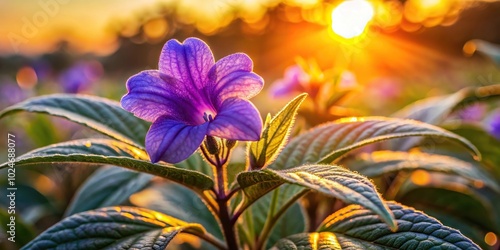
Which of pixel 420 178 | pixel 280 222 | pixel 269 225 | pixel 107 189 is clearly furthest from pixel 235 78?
pixel 420 178

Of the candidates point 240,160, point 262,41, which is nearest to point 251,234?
point 240,160

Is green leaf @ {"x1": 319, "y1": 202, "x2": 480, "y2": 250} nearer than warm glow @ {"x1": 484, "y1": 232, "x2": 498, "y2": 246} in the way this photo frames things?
Yes

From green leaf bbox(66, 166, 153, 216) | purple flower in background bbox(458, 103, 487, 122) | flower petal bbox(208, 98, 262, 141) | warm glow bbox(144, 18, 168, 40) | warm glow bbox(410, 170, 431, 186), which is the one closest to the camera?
flower petal bbox(208, 98, 262, 141)

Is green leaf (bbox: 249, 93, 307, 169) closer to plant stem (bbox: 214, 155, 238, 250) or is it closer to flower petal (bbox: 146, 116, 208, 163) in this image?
plant stem (bbox: 214, 155, 238, 250)

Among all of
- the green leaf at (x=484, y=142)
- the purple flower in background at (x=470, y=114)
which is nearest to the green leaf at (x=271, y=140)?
the green leaf at (x=484, y=142)

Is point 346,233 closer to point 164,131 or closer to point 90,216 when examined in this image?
point 164,131

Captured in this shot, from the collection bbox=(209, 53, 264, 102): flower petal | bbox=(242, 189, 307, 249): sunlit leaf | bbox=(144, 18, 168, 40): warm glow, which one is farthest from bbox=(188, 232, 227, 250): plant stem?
bbox=(144, 18, 168, 40): warm glow

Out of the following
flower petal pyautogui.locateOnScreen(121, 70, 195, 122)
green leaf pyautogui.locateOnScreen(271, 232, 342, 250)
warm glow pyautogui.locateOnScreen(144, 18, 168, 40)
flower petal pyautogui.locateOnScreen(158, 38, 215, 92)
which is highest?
warm glow pyautogui.locateOnScreen(144, 18, 168, 40)
